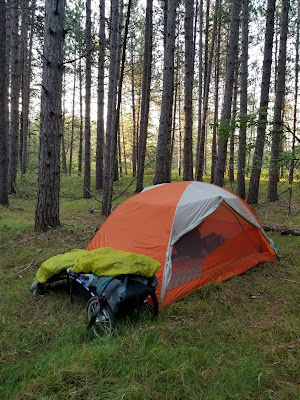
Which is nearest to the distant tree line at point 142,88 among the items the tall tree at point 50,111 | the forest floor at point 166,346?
the tall tree at point 50,111

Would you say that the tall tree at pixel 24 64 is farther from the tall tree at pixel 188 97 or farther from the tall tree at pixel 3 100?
the tall tree at pixel 188 97

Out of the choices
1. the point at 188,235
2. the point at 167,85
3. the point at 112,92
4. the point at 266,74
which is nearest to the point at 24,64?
the point at 112,92

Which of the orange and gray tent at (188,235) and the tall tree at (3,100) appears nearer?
the orange and gray tent at (188,235)

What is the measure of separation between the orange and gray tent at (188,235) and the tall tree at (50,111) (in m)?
1.91

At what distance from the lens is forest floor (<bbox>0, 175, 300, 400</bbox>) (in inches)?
87.4

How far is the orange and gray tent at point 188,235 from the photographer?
4.04 meters

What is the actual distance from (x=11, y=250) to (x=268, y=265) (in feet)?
16.7

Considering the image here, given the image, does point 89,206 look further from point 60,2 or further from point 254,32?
point 254,32

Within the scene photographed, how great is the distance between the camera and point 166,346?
2752mm

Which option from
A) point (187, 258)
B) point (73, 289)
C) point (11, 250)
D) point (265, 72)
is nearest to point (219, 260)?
point (187, 258)

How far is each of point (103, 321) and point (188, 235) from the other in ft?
6.42

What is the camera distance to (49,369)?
239 cm

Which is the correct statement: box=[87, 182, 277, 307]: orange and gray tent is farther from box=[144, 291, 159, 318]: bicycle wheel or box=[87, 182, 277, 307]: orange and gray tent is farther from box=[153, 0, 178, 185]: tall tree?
box=[153, 0, 178, 185]: tall tree

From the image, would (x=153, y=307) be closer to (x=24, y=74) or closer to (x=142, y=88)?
(x=142, y=88)
